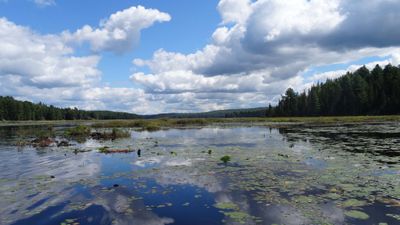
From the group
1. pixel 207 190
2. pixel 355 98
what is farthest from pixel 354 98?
pixel 207 190

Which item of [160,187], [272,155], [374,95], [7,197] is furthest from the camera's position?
[374,95]

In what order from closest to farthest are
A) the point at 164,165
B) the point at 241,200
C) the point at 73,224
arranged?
the point at 73,224, the point at 241,200, the point at 164,165

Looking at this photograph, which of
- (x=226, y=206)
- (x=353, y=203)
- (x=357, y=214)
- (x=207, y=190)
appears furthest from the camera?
(x=207, y=190)

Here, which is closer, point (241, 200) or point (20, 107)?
point (241, 200)

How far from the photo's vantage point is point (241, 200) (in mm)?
12742

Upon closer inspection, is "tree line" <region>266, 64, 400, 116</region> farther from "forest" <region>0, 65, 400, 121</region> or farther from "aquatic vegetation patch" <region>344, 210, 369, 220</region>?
"aquatic vegetation patch" <region>344, 210, 369, 220</region>

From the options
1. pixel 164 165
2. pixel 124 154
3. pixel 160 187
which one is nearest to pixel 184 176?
Result: pixel 160 187

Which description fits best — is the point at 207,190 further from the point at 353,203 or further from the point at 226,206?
the point at 353,203

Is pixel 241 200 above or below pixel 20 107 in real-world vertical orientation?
below

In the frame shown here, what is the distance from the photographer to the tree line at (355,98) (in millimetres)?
107750

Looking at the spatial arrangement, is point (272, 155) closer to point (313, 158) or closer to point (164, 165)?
point (313, 158)

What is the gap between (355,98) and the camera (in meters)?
120

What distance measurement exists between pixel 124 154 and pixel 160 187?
13032 mm

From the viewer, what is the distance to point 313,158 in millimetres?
22953
